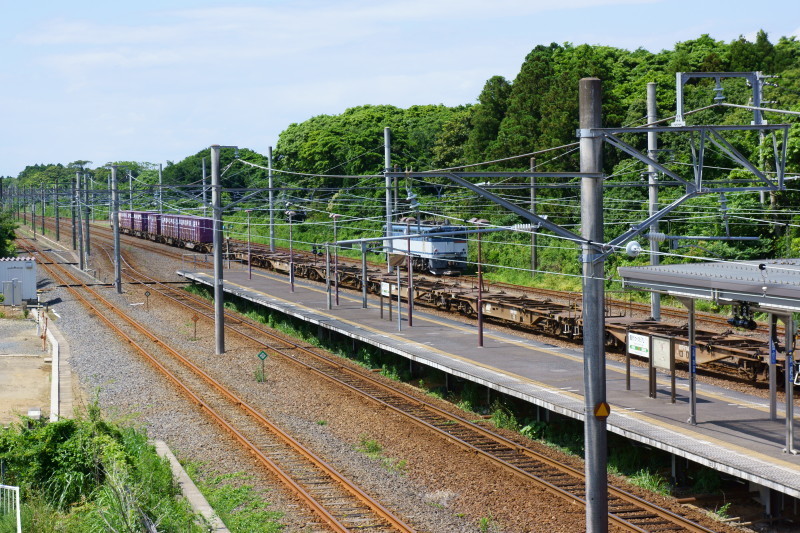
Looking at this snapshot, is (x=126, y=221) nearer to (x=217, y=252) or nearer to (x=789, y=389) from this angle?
(x=217, y=252)

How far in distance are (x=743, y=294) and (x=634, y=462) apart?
3608mm

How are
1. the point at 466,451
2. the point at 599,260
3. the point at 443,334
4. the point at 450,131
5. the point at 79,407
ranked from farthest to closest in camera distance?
the point at 450,131
the point at 443,334
the point at 79,407
the point at 466,451
the point at 599,260

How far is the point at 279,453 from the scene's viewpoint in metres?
16.4

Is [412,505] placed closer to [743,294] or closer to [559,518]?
[559,518]

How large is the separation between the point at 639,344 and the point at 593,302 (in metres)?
6.20

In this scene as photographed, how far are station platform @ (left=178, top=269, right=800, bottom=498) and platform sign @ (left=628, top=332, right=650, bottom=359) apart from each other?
34.7 inches

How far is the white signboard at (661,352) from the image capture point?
1530 cm

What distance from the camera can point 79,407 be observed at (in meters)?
20.0

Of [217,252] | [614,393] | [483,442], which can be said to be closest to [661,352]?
[614,393]

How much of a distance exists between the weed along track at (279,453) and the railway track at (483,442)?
2.70 meters

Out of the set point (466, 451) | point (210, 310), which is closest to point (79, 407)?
point (466, 451)

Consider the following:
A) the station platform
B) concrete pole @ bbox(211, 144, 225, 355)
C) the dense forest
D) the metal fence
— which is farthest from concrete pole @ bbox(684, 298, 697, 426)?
concrete pole @ bbox(211, 144, 225, 355)

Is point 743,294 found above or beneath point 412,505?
above

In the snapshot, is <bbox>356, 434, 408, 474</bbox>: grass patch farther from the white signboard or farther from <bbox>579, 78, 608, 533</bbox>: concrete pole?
<bbox>579, 78, 608, 533</bbox>: concrete pole
